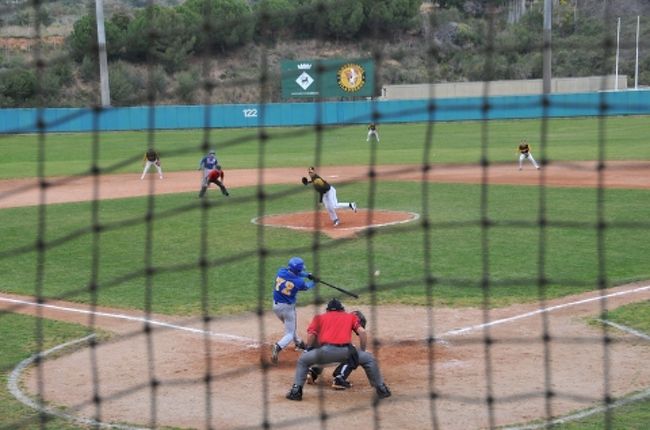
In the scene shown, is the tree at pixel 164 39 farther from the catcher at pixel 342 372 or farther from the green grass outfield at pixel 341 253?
the catcher at pixel 342 372

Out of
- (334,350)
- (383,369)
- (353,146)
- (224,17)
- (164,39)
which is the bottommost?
(383,369)

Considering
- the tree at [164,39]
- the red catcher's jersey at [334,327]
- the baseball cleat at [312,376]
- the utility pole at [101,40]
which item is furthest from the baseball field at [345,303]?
the tree at [164,39]

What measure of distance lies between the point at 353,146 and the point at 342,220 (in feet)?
71.6

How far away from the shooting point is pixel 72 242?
64.4 feet

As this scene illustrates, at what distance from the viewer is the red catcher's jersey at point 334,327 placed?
32.3 ft

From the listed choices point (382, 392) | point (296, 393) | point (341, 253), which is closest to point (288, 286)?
point (296, 393)

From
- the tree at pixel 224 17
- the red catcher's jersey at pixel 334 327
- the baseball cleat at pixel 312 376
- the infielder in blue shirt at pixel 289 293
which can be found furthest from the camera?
the tree at pixel 224 17

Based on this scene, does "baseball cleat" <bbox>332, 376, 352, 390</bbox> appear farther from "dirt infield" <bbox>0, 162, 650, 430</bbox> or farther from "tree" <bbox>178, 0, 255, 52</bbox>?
"tree" <bbox>178, 0, 255, 52</bbox>

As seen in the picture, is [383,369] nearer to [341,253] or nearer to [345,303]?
[345,303]

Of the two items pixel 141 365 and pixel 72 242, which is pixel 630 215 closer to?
pixel 72 242

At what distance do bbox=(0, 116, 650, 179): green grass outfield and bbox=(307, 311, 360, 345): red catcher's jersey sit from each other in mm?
21401

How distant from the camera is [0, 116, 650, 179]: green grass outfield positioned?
35406 mm

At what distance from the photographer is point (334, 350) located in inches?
385

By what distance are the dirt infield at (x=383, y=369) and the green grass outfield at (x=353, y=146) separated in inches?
715
